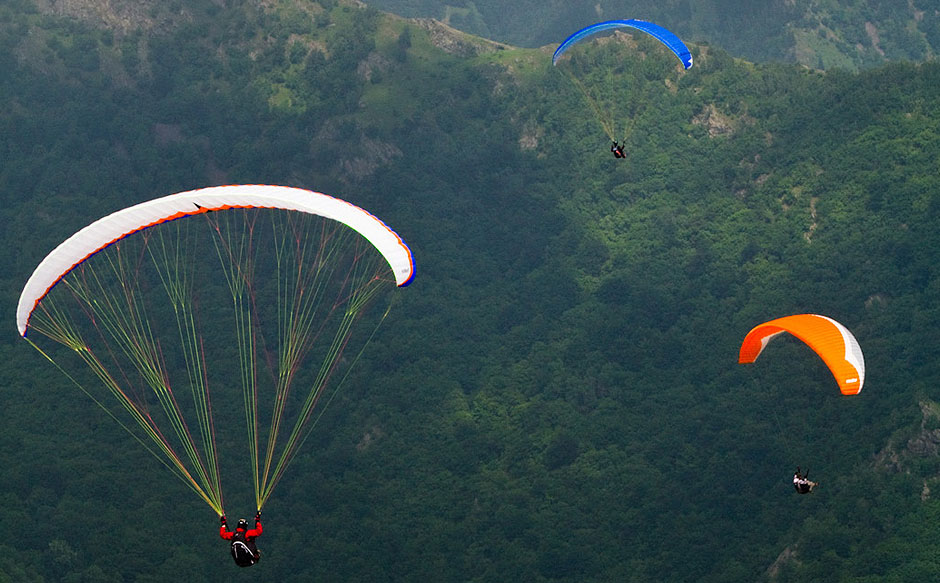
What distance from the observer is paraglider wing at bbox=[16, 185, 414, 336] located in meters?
44.5

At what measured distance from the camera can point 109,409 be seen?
87.6 m

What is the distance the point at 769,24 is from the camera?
15638 centimetres

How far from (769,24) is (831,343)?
4373 inches

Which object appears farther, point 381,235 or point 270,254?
point 270,254

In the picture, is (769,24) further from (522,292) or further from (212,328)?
(212,328)

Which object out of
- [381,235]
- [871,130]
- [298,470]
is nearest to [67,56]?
[298,470]

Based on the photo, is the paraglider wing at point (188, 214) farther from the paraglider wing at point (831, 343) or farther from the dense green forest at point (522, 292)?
the dense green forest at point (522, 292)

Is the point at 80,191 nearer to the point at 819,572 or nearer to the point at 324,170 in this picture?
the point at 324,170

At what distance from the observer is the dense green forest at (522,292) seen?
78500 millimetres

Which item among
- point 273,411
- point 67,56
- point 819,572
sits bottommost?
point 819,572

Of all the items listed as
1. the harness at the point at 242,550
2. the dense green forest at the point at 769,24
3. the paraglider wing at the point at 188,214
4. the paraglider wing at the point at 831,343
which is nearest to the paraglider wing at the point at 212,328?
the paraglider wing at the point at 831,343

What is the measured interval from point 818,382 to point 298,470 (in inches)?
1014

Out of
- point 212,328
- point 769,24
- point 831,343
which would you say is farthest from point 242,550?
point 769,24

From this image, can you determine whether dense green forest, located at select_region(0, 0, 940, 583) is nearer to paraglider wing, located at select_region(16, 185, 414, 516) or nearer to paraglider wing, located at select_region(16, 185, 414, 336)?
paraglider wing, located at select_region(16, 185, 414, 516)
